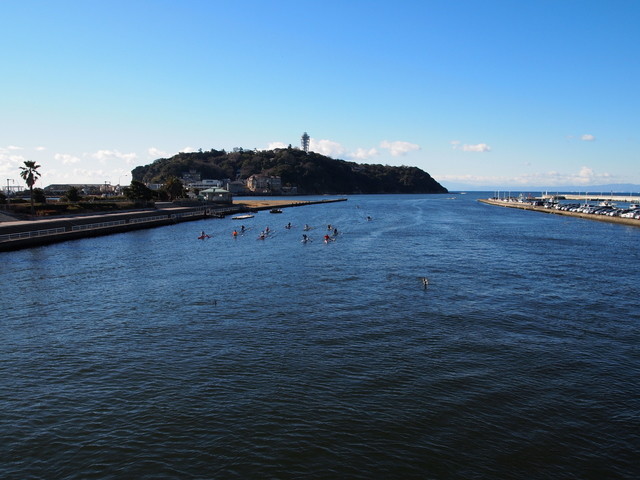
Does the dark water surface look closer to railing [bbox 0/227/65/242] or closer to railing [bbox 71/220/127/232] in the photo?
railing [bbox 0/227/65/242]

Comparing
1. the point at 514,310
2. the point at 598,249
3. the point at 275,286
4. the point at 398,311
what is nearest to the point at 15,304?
the point at 275,286

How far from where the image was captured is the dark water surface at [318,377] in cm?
1191

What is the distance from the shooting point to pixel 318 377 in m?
16.5

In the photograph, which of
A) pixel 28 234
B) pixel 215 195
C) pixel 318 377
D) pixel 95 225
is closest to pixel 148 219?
pixel 95 225

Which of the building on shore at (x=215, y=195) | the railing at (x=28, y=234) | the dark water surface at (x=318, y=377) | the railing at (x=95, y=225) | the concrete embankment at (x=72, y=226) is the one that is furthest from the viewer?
the building on shore at (x=215, y=195)

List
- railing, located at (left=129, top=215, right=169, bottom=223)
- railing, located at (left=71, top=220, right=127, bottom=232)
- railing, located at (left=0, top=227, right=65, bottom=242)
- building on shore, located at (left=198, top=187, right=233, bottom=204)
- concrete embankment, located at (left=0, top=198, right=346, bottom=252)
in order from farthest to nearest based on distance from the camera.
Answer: building on shore, located at (left=198, top=187, right=233, bottom=204) → railing, located at (left=129, top=215, right=169, bottom=223) → railing, located at (left=71, top=220, right=127, bottom=232) → concrete embankment, located at (left=0, top=198, right=346, bottom=252) → railing, located at (left=0, top=227, right=65, bottom=242)

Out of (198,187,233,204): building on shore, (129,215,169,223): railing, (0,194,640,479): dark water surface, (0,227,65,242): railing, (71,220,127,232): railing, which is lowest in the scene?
(0,194,640,479): dark water surface

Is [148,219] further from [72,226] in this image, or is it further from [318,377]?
[318,377]

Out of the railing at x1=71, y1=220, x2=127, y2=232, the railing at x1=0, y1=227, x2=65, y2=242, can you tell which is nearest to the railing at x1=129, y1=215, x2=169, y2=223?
the railing at x1=71, y1=220, x2=127, y2=232

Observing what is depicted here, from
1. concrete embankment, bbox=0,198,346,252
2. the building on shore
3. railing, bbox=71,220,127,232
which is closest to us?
concrete embankment, bbox=0,198,346,252

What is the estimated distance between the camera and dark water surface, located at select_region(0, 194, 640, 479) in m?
11.9

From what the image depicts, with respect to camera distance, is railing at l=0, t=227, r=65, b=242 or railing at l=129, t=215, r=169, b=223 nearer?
railing at l=0, t=227, r=65, b=242

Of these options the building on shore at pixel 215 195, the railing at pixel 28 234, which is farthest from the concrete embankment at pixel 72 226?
the building on shore at pixel 215 195

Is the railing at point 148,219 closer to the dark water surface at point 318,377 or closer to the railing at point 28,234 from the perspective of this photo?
the railing at point 28,234
